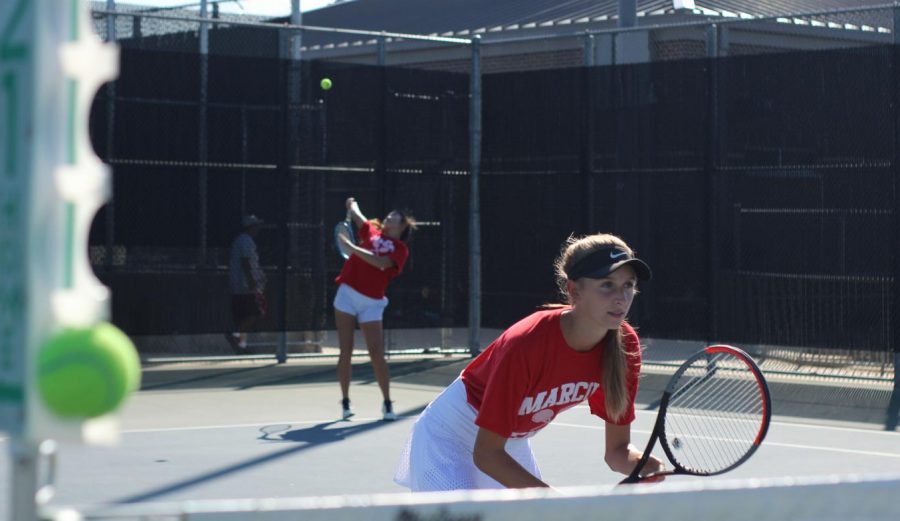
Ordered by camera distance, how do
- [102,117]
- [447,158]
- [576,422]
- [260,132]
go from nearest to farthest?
[576,422] → [102,117] → [260,132] → [447,158]

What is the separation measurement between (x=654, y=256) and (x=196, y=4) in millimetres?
8762

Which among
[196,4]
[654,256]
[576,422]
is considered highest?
[196,4]

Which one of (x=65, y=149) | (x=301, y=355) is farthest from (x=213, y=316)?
→ (x=65, y=149)

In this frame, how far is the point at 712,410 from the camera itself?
586cm

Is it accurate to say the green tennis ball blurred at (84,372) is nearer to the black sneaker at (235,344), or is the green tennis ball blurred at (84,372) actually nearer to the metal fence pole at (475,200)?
the black sneaker at (235,344)

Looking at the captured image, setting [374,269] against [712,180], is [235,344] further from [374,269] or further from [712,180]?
[712,180]

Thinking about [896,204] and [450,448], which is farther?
[896,204]

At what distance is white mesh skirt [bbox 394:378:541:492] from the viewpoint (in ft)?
14.2

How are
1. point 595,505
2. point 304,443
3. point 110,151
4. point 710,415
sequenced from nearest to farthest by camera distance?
1. point 595,505
2. point 710,415
3. point 304,443
4. point 110,151

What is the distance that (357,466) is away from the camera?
27.6 ft

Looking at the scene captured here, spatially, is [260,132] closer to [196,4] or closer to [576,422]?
[576,422]

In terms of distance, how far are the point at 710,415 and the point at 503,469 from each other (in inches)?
79.4

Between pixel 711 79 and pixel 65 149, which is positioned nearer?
pixel 65 149

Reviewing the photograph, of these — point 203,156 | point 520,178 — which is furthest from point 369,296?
point 520,178
